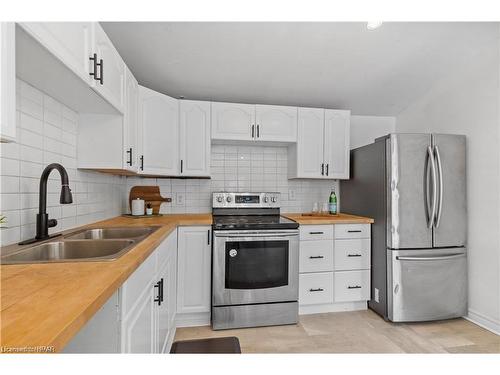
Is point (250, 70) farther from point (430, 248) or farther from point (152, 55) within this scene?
point (430, 248)

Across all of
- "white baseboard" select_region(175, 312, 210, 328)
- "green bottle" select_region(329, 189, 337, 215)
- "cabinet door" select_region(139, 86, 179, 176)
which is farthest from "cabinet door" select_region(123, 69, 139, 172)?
"green bottle" select_region(329, 189, 337, 215)

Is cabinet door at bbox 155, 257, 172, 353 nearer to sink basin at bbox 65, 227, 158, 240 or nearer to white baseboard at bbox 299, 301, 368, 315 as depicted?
sink basin at bbox 65, 227, 158, 240

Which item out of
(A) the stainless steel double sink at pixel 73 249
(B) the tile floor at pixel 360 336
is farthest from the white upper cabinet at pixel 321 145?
(A) the stainless steel double sink at pixel 73 249

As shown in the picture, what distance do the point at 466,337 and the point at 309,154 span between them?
2102 mm

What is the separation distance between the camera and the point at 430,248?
244 cm

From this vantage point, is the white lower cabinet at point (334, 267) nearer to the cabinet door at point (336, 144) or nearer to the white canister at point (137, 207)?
the cabinet door at point (336, 144)

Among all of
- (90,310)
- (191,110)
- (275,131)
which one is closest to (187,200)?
(191,110)

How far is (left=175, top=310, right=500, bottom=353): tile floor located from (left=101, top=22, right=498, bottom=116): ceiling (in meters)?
2.30

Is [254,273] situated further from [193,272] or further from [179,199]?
[179,199]

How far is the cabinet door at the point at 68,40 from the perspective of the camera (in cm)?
99

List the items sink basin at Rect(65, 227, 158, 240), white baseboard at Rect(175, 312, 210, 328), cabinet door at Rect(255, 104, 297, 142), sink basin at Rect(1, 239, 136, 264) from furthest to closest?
cabinet door at Rect(255, 104, 297, 142)
white baseboard at Rect(175, 312, 210, 328)
sink basin at Rect(65, 227, 158, 240)
sink basin at Rect(1, 239, 136, 264)

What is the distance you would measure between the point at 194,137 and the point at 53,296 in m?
2.15

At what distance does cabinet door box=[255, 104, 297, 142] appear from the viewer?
2.86 metres

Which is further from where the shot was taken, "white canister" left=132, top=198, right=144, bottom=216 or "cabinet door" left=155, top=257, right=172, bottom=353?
"white canister" left=132, top=198, right=144, bottom=216
